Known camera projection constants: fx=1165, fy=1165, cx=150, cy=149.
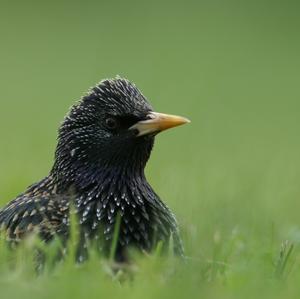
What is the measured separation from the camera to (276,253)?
558cm

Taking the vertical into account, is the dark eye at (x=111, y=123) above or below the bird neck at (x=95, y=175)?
above

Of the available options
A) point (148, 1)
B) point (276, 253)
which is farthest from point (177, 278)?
point (148, 1)

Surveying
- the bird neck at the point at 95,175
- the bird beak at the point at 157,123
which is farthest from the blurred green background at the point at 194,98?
the bird beak at the point at 157,123

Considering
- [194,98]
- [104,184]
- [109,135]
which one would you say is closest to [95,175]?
[104,184]

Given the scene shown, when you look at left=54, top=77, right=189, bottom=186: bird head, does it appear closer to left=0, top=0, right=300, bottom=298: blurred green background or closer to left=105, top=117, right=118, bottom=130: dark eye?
left=105, top=117, right=118, bottom=130: dark eye

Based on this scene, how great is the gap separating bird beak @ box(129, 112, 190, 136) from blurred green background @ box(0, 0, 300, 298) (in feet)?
1.91

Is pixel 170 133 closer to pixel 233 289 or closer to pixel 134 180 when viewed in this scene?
pixel 134 180

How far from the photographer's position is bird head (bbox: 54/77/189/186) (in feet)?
18.9

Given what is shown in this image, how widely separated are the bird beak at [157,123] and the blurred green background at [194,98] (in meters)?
0.58

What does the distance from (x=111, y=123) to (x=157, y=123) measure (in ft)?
0.92

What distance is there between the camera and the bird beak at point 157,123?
5613 millimetres

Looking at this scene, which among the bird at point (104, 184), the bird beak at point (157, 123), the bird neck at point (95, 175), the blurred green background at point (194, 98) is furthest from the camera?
the blurred green background at point (194, 98)

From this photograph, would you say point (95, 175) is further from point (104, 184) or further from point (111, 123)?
point (111, 123)

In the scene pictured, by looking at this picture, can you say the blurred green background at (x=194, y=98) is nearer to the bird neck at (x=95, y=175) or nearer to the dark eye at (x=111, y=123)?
the bird neck at (x=95, y=175)
